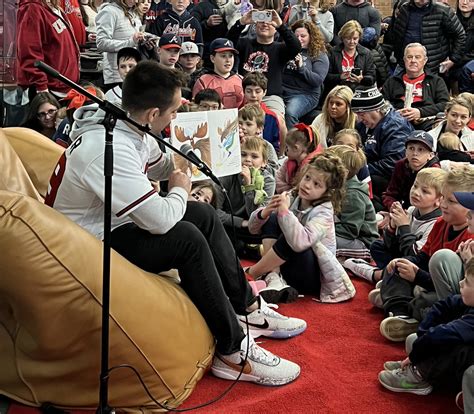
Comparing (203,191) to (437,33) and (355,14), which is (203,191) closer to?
(437,33)

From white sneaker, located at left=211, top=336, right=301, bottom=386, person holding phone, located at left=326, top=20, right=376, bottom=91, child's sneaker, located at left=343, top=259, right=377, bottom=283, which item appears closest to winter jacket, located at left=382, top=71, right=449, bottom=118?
person holding phone, located at left=326, top=20, right=376, bottom=91

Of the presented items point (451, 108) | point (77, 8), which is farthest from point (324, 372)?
point (77, 8)

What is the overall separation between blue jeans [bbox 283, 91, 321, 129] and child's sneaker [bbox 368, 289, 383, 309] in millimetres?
2927

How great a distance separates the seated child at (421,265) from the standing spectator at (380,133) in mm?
1758

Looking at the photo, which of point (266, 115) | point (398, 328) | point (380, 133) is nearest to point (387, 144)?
point (380, 133)

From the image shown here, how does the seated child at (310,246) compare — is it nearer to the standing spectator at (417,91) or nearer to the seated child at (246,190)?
the seated child at (246,190)

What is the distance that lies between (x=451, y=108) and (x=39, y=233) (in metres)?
3.85

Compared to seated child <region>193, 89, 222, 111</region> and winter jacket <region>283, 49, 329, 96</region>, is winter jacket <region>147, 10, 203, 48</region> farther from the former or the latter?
seated child <region>193, 89, 222, 111</region>

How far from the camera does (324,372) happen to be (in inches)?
110

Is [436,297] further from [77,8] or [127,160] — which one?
[77,8]

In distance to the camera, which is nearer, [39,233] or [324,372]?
[39,233]

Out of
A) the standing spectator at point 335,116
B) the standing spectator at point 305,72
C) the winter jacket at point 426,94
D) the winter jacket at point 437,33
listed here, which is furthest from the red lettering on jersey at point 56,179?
the winter jacket at point 437,33

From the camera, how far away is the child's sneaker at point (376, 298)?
3491 mm

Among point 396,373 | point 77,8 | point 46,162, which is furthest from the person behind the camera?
point 77,8
